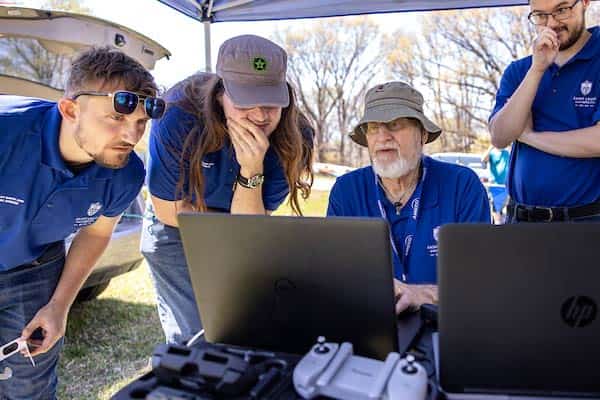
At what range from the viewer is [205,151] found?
68.1 inches

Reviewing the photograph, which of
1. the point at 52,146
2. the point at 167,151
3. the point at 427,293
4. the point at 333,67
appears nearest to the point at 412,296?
the point at 427,293

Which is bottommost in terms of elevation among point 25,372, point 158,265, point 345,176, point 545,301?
point 25,372

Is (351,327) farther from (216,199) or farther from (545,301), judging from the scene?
(216,199)

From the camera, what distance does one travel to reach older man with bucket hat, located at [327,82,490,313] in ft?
5.79

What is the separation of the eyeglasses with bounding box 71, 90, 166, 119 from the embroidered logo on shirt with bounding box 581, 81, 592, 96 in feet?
5.59

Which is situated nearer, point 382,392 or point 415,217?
point 382,392

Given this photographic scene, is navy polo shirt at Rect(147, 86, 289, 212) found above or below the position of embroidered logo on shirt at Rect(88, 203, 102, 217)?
above

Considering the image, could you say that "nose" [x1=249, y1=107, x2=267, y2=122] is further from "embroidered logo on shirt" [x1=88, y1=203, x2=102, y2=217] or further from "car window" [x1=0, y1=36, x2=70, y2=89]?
"car window" [x1=0, y1=36, x2=70, y2=89]

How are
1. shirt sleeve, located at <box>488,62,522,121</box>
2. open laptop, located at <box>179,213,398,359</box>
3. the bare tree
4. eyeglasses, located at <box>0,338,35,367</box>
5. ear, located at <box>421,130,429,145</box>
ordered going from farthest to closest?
the bare tree → shirt sleeve, located at <box>488,62,522,121</box> → ear, located at <box>421,130,429,145</box> → eyeglasses, located at <box>0,338,35,367</box> → open laptop, located at <box>179,213,398,359</box>

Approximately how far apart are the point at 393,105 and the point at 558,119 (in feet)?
2.70

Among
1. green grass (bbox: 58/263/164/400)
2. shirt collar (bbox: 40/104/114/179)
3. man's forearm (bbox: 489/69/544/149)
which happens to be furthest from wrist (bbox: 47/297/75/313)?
man's forearm (bbox: 489/69/544/149)

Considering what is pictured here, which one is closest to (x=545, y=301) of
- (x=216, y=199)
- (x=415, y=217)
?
(x=415, y=217)

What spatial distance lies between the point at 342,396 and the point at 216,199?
1117 millimetres

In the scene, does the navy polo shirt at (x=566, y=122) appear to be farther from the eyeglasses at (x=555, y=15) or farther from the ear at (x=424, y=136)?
the ear at (x=424, y=136)
